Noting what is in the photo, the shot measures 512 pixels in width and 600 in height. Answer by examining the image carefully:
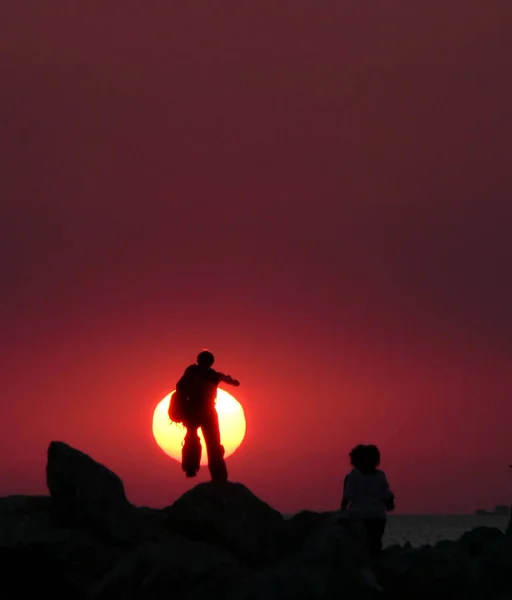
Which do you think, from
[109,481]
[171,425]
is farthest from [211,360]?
[109,481]

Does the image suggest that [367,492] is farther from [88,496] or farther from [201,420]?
[88,496]

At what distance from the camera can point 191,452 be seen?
67.5 feet

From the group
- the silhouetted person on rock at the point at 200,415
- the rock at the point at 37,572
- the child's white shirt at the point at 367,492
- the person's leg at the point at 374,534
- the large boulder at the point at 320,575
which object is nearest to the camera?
the large boulder at the point at 320,575

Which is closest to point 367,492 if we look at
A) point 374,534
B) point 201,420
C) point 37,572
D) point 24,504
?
point 374,534

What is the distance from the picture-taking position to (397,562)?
1875 cm

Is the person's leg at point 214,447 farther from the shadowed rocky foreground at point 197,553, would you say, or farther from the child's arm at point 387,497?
the child's arm at point 387,497

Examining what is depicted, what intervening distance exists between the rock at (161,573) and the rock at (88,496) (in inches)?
85.6

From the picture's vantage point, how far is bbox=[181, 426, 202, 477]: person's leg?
20.5 m

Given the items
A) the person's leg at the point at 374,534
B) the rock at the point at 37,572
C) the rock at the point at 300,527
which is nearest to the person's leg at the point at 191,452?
the rock at the point at 300,527

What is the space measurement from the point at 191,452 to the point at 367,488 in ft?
11.5

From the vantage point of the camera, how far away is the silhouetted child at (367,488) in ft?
61.6

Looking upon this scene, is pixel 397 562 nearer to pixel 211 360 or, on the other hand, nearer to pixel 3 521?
pixel 211 360

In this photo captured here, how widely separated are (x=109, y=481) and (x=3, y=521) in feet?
6.19

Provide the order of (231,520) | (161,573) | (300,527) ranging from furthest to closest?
(300,527) → (231,520) → (161,573)
